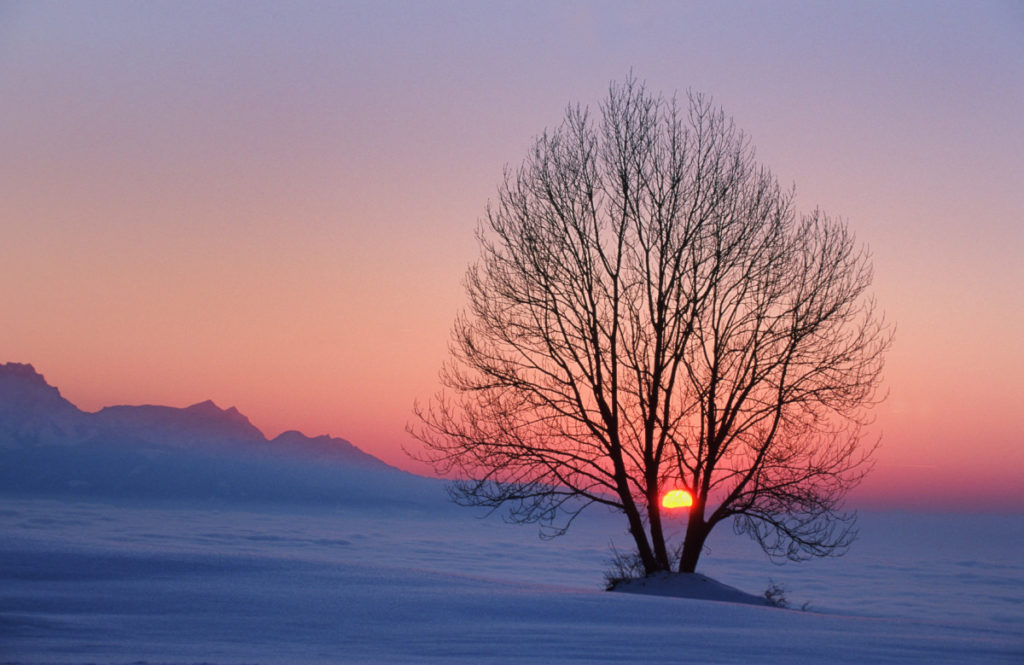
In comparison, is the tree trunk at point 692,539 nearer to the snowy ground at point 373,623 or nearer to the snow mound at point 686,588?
the snow mound at point 686,588

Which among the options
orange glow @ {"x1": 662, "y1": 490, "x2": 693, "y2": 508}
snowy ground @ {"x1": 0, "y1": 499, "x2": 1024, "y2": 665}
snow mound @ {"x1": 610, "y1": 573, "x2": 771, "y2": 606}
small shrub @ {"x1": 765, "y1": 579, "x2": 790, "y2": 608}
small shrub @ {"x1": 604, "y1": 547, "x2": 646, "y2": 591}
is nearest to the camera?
snowy ground @ {"x1": 0, "y1": 499, "x2": 1024, "y2": 665}

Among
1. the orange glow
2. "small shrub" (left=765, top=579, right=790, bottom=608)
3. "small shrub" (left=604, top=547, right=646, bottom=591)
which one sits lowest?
"small shrub" (left=765, top=579, right=790, bottom=608)

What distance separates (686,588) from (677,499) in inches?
86.1

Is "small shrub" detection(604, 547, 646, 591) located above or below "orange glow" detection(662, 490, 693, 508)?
below

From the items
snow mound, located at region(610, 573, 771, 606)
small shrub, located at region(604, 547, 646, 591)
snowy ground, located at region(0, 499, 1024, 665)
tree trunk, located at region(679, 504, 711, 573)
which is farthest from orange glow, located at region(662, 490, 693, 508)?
snowy ground, located at region(0, 499, 1024, 665)

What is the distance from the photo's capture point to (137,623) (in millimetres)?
8258

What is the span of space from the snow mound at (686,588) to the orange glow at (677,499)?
1.45 meters

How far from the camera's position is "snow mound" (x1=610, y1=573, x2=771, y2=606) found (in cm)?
1380

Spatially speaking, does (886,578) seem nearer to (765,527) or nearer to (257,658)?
(765,527)

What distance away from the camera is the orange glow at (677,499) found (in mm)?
15906

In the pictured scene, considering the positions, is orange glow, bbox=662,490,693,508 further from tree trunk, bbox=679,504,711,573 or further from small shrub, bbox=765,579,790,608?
small shrub, bbox=765,579,790,608

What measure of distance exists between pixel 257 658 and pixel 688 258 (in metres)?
10.9

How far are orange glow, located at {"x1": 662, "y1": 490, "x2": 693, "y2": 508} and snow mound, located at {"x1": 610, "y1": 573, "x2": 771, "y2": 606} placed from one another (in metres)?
1.45

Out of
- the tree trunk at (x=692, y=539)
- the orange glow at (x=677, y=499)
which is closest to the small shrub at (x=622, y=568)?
the tree trunk at (x=692, y=539)
